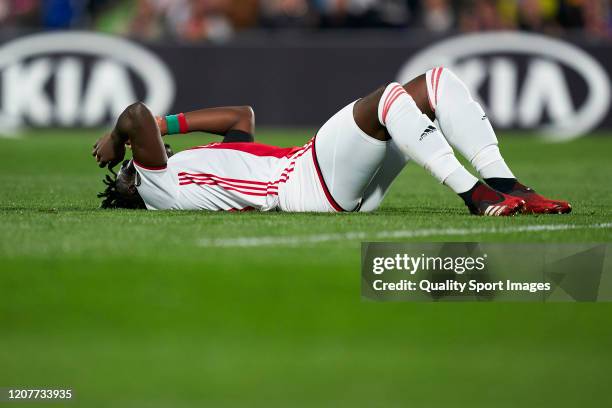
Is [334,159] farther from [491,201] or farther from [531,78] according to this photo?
[531,78]

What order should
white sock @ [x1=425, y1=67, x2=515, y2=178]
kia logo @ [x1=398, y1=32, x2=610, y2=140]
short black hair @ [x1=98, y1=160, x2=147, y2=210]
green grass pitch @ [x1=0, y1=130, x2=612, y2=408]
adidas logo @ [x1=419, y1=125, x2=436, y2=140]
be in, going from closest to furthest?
green grass pitch @ [x1=0, y1=130, x2=612, y2=408]
adidas logo @ [x1=419, y1=125, x2=436, y2=140]
white sock @ [x1=425, y1=67, x2=515, y2=178]
short black hair @ [x1=98, y1=160, x2=147, y2=210]
kia logo @ [x1=398, y1=32, x2=610, y2=140]

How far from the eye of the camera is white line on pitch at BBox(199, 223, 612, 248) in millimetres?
5695

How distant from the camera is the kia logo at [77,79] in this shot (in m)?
17.1

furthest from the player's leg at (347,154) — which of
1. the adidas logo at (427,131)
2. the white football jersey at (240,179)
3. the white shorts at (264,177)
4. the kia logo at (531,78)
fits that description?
the kia logo at (531,78)

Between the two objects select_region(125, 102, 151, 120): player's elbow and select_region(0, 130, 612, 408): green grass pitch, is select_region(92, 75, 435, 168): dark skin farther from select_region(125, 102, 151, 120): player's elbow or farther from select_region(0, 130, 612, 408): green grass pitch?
select_region(0, 130, 612, 408): green grass pitch

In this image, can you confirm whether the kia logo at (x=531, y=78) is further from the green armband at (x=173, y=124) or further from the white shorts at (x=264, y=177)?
the white shorts at (x=264, y=177)

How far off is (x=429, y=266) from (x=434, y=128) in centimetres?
147

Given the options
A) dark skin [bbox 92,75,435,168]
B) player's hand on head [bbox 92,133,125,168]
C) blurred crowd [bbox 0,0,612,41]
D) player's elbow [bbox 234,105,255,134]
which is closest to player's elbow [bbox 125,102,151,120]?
dark skin [bbox 92,75,435,168]

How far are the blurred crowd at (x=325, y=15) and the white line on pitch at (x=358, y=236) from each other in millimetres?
11408

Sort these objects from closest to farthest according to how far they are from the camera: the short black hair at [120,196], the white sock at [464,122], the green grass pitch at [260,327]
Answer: the green grass pitch at [260,327] < the white sock at [464,122] < the short black hair at [120,196]

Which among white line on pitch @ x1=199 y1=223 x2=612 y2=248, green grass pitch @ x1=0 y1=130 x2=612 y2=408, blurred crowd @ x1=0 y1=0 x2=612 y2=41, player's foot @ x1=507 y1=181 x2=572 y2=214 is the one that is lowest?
green grass pitch @ x1=0 y1=130 x2=612 y2=408

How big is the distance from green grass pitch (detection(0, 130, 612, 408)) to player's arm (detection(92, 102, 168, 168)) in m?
Result: 0.42

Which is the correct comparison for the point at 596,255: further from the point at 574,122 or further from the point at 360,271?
the point at 574,122

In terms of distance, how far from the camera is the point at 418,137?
6.30 m
